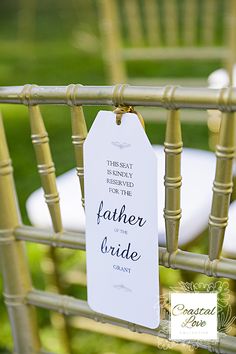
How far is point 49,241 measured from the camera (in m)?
0.89

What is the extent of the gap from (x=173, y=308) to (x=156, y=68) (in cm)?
457

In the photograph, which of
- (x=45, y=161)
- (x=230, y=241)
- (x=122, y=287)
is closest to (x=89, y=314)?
(x=122, y=287)

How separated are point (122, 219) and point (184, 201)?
2.01ft

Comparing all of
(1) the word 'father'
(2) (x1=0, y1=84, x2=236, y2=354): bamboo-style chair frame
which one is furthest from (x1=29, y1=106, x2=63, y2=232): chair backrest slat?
(1) the word 'father'

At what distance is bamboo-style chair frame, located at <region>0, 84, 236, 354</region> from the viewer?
2.19 feet

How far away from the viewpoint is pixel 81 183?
2.61ft

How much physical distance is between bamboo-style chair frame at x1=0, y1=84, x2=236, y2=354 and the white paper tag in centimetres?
3

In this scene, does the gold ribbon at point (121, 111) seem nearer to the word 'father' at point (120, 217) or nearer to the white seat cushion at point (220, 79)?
the word 'father' at point (120, 217)

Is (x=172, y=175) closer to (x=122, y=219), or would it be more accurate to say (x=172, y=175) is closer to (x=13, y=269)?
(x=122, y=219)

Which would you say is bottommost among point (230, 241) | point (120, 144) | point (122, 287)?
point (230, 241)

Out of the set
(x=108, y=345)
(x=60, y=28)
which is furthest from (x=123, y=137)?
(x=60, y=28)

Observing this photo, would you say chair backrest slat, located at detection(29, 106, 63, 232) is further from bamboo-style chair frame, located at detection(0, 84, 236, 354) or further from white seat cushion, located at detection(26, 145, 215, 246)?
white seat cushion, located at detection(26, 145, 215, 246)

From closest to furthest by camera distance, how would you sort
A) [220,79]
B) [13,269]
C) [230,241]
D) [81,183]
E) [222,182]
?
[222,182] < [81,183] < [13,269] < [230,241] < [220,79]

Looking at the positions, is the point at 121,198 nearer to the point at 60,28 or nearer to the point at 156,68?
the point at 156,68
